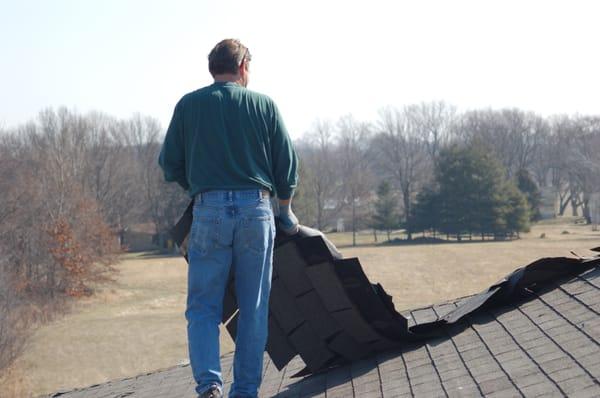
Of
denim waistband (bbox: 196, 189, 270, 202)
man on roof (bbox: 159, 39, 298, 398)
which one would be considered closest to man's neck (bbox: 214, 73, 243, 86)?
man on roof (bbox: 159, 39, 298, 398)

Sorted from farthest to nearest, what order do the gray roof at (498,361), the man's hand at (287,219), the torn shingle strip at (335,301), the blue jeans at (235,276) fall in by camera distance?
the torn shingle strip at (335,301) → the man's hand at (287,219) → the blue jeans at (235,276) → the gray roof at (498,361)

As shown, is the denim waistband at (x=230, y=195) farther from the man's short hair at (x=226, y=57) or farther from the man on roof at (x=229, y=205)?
the man's short hair at (x=226, y=57)

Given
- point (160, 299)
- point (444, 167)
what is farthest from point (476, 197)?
point (160, 299)

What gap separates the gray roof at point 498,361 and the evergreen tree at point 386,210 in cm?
8594

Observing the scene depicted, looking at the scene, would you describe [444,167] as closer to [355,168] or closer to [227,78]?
[355,168]

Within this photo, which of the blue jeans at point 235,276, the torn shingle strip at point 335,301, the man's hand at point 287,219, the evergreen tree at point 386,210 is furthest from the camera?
the evergreen tree at point 386,210

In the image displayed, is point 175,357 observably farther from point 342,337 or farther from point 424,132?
point 424,132

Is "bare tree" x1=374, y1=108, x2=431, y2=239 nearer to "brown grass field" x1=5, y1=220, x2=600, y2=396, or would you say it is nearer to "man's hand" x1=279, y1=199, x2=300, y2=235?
"brown grass field" x1=5, y1=220, x2=600, y2=396

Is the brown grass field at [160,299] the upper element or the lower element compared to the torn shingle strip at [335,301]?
Answer: lower

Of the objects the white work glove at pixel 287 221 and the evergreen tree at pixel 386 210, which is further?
the evergreen tree at pixel 386 210

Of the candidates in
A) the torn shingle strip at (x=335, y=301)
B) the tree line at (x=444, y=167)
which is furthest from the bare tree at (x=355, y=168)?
the torn shingle strip at (x=335, y=301)

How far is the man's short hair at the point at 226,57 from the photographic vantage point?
456 cm

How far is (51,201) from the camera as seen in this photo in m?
56.9

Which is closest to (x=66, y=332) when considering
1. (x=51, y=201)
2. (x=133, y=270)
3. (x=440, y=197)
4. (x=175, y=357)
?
(x=175, y=357)
